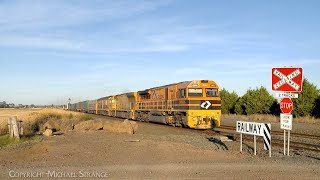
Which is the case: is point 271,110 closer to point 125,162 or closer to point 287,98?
point 287,98

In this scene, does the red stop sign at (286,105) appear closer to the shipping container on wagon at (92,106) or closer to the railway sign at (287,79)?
the railway sign at (287,79)

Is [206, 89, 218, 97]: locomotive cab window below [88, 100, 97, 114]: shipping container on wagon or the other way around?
the other way around

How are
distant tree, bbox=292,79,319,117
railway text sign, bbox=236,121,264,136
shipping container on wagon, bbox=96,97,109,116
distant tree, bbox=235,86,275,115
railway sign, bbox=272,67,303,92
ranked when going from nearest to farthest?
railway sign, bbox=272,67,303,92
railway text sign, bbox=236,121,264,136
distant tree, bbox=292,79,319,117
distant tree, bbox=235,86,275,115
shipping container on wagon, bbox=96,97,109,116

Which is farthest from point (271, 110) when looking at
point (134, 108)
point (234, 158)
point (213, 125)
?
point (234, 158)

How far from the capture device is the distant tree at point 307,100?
41812 millimetres

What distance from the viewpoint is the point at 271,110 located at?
51.2 meters

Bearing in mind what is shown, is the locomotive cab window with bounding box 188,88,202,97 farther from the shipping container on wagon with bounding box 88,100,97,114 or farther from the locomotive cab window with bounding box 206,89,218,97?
the shipping container on wagon with bounding box 88,100,97,114

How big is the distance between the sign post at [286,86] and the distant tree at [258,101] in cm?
3893

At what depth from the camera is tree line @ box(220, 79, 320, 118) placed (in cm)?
4203

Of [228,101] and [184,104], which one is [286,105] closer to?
[184,104]

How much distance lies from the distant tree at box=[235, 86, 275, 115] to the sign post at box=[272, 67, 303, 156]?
38.9 metres

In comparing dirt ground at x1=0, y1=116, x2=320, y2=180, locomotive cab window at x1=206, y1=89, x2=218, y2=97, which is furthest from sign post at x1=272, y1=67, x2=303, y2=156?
locomotive cab window at x1=206, y1=89, x2=218, y2=97

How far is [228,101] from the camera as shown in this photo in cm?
6169

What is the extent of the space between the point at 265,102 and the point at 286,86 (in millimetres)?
39666
